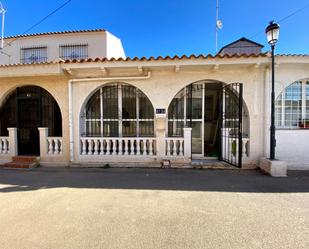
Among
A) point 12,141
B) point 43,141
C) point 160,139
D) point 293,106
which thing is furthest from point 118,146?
point 293,106

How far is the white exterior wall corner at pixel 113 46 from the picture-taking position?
468 inches

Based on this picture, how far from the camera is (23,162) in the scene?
5.84 metres

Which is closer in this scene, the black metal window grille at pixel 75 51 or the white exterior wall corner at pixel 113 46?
the black metal window grille at pixel 75 51

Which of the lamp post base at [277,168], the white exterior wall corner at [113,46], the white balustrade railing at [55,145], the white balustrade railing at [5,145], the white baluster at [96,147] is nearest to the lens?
the lamp post base at [277,168]

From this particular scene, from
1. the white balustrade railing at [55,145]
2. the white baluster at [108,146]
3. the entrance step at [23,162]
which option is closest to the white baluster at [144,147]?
the white baluster at [108,146]

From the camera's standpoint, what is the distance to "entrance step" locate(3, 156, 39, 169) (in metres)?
5.66

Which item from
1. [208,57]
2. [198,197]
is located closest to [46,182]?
[198,197]

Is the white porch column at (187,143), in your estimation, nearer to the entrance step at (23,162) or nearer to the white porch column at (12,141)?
the entrance step at (23,162)

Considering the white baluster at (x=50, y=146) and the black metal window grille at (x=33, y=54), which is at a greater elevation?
the black metal window grille at (x=33, y=54)

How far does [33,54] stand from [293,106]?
50.5 ft

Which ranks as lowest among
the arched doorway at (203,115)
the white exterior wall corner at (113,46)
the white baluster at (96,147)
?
the white baluster at (96,147)

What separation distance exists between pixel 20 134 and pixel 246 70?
8.66 meters

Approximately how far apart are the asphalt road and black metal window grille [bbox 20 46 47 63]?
33.6ft

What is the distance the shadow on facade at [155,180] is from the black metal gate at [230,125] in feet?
2.12
